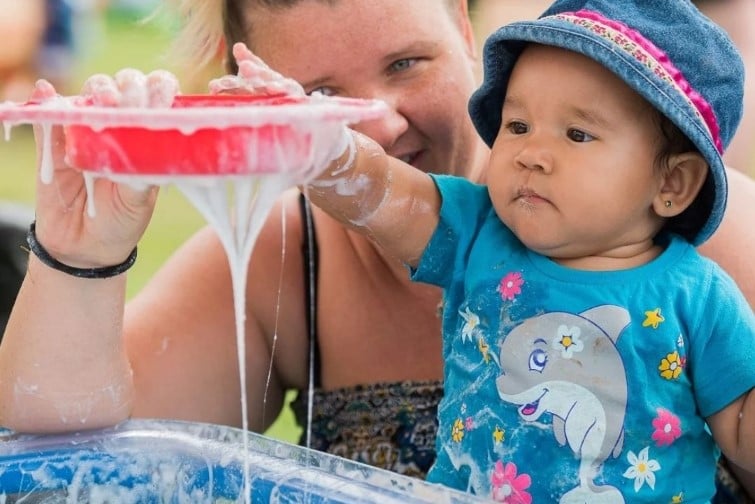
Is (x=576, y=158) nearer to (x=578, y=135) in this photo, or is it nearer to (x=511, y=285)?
(x=578, y=135)

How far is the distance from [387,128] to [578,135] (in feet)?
1.18

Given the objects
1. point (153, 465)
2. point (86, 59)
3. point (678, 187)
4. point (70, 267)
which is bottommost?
point (86, 59)

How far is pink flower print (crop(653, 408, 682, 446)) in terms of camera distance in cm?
120

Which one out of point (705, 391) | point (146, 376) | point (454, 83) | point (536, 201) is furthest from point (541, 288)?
point (146, 376)

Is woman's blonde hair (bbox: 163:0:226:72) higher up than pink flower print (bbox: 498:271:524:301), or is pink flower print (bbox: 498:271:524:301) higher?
woman's blonde hair (bbox: 163:0:226:72)

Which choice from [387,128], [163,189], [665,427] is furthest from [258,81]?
[665,427]

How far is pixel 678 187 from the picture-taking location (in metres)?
1.23

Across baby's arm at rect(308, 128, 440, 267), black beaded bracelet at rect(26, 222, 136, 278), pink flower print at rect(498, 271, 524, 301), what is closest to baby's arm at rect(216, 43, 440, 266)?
baby's arm at rect(308, 128, 440, 267)

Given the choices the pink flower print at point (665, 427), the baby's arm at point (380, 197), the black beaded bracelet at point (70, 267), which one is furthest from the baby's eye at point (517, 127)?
the black beaded bracelet at point (70, 267)

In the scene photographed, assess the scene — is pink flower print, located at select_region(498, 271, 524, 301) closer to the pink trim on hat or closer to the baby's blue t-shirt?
the baby's blue t-shirt

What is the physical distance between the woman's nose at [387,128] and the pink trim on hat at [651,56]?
36 centimetres

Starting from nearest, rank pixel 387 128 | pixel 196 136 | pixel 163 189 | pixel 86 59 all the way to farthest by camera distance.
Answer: pixel 196 136
pixel 163 189
pixel 387 128
pixel 86 59

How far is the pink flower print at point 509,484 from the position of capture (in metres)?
1.22

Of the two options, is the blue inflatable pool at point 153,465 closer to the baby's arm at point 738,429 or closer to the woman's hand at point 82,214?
the woman's hand at point 82,214
